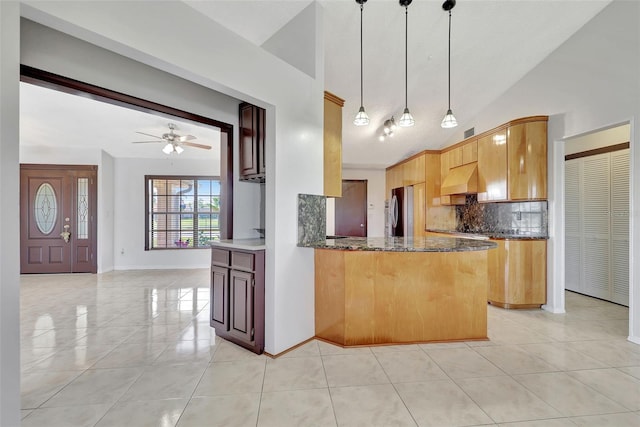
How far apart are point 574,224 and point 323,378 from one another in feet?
14.8

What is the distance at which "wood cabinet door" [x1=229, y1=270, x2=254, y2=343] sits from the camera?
8.16 ft

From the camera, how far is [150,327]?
306 cm

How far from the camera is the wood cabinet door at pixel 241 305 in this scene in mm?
Result: 2488

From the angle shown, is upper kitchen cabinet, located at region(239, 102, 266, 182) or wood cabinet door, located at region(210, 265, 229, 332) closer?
wood cabinet door, located at region(210, 265, 229, 332)

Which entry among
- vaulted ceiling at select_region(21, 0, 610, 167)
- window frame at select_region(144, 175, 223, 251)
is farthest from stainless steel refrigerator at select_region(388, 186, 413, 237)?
window frame at select_region(144, 175, 223, 251)

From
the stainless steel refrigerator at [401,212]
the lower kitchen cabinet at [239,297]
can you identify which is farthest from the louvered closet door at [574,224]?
the lower kitchen cabinet at [239,297]

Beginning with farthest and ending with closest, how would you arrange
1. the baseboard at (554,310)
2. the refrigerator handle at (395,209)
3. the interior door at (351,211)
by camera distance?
the interior door at (351,211) → the refrigerator handle at (395,209) → the baseboard at (554,310)

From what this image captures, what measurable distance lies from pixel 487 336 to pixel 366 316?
1.23 m

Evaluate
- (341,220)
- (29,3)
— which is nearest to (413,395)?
(29,3)

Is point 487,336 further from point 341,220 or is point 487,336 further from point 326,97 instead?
point 341,220

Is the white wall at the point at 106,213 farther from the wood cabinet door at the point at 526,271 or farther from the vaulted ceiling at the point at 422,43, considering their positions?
the wood cabinet door at the point at 526,271

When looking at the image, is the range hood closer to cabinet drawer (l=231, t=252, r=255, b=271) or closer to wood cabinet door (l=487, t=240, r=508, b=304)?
wood cabinet door (l=487, t=240, r=508, b=304)

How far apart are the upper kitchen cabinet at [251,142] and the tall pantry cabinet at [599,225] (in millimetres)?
4450

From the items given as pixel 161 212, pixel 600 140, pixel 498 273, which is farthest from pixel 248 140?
pixel 600 140
